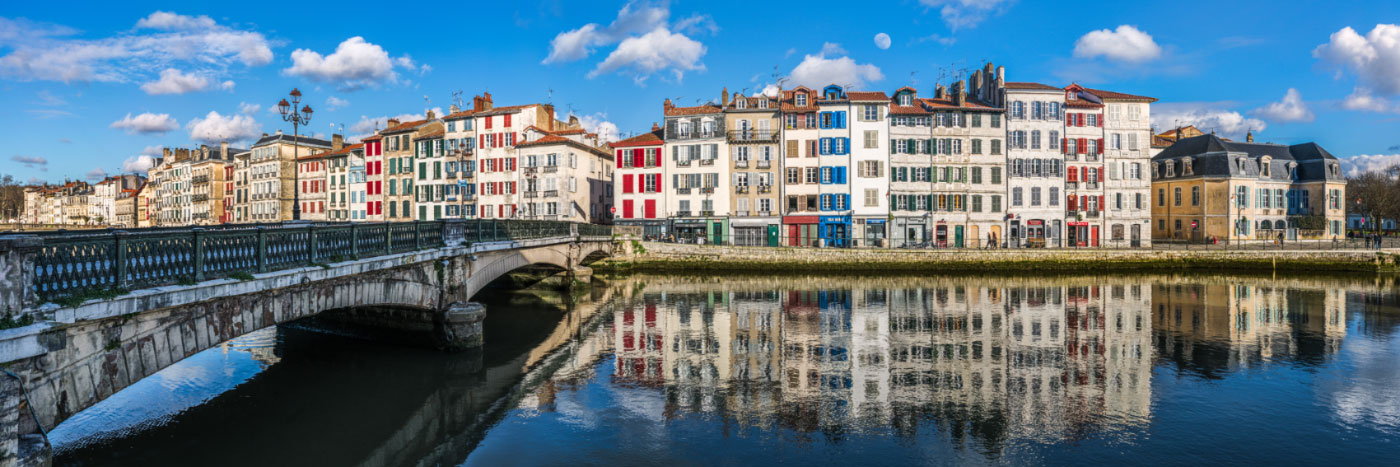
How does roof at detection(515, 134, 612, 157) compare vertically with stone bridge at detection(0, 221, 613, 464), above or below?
above

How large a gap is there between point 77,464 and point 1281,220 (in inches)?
3198

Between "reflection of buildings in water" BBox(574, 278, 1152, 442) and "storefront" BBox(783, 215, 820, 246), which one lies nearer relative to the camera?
"reflection of buildings in water" BBox(574, 278, 1152, 442)

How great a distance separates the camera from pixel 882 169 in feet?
184

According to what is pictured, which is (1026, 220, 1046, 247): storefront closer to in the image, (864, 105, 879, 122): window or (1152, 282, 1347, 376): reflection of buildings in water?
(864, 105, 879, 122): window

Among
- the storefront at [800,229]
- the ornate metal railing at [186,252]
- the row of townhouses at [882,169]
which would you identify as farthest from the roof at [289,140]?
the ornate metal railing at [186,252]

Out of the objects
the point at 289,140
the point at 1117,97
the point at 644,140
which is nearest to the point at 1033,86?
the point at 1117,97

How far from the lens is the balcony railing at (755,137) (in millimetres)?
56562

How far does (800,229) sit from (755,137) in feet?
27.1

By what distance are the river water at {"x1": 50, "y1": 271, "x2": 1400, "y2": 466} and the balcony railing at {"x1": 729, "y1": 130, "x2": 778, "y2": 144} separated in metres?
30.0

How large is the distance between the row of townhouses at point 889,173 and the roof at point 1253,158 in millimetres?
225

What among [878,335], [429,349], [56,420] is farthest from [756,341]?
[56,420]

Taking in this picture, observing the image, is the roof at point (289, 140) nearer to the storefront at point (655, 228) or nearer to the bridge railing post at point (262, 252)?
the storefront at point (655, 228)

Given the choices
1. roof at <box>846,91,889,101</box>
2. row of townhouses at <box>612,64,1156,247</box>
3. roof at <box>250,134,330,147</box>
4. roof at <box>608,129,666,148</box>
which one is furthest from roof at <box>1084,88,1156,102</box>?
roof at <box>250,134,330,147</box>

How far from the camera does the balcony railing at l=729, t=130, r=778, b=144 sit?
56.6 metres
